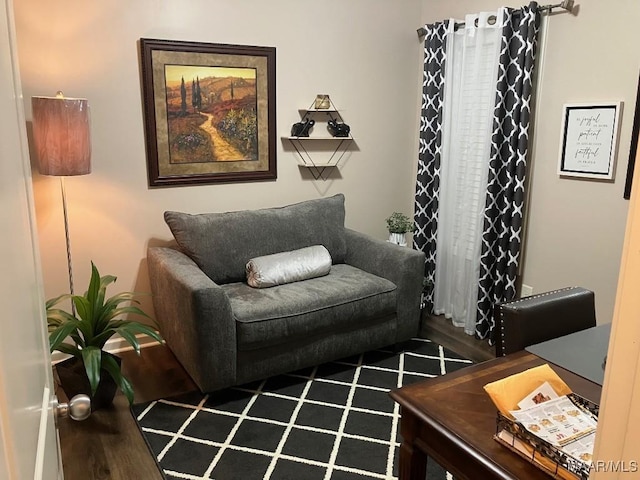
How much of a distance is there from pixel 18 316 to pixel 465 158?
3.29 m

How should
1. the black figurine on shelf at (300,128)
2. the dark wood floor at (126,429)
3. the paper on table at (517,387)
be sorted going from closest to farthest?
the paper on table at (517,387)
the dark wood floor at (126,429)
the black figurine on shelf at (300,128)

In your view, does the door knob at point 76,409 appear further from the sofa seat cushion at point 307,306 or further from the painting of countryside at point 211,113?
the painting of countryside at point 211,113

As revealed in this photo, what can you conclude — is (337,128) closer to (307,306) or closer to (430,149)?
(430,149)

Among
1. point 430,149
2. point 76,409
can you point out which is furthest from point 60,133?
point 430,149

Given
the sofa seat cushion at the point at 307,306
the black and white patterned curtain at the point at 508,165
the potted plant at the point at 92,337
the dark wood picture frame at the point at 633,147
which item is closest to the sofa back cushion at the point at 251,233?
the sofa seat cushion at the point at 307,306

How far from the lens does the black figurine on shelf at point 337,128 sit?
3796mm

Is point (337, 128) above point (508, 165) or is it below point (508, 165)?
above

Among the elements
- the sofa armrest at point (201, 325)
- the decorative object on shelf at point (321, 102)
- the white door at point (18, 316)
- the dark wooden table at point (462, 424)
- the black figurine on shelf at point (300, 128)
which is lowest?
the sofa armrest at point (201, 325)

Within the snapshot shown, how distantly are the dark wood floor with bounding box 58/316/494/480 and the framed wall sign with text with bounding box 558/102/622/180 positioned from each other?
A: 4.23ft

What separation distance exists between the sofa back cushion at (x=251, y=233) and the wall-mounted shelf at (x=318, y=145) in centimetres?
29

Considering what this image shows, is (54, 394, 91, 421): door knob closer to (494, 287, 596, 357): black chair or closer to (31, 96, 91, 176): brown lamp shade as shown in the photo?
(494, 287, 596, 357): black chair

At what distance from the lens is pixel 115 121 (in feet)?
10.1

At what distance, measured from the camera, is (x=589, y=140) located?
291cm

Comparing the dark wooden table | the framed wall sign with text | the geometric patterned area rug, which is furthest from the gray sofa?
the dark wooden table
